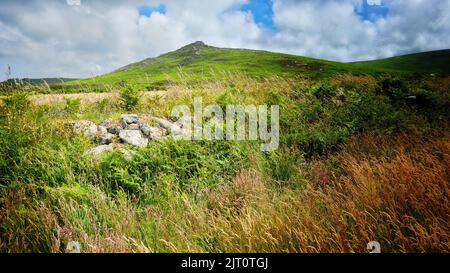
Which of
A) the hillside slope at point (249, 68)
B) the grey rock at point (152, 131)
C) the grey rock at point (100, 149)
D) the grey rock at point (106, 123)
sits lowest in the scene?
the grey rock at point (100, 149)

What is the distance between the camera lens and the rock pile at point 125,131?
6227mm

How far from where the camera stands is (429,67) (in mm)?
80062

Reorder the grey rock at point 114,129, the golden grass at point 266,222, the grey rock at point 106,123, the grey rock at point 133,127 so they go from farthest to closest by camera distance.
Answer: the grey rock at point 106,123
the grey rock at point 133,127
the grey rock at point 114,129
the golden grass at point 266,222

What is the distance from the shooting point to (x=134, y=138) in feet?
20.9

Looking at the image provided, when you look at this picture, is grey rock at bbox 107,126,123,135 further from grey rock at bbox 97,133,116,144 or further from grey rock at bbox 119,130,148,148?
grey rock at bbox 97,133,116,144

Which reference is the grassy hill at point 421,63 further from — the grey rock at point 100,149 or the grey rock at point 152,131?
the grey rock at point 100,149

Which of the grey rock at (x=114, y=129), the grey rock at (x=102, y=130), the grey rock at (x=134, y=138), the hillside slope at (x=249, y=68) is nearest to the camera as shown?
the grey rock at (x=134, y=138)

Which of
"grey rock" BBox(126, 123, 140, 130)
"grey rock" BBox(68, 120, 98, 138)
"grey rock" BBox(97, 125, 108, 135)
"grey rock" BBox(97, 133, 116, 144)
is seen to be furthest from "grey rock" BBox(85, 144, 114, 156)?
"grey rock" BBox(126, 123, 140, 130)

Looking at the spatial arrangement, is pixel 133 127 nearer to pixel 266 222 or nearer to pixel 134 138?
pixel 134 138

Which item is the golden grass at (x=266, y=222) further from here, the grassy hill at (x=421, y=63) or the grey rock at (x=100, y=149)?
the grassy hill at (x=421, y=63)

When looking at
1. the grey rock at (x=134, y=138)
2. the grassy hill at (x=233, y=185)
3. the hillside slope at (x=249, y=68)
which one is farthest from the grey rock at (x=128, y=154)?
the hillside slope at (x=249, y=68)

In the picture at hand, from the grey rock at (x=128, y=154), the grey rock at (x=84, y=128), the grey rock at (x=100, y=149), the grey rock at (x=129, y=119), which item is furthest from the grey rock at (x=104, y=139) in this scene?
the grey rock at (x=128, y=154)

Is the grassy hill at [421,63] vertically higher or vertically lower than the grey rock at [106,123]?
higher

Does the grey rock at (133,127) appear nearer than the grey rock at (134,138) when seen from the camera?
No
